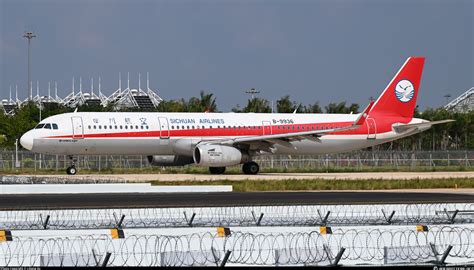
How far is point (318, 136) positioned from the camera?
174ft

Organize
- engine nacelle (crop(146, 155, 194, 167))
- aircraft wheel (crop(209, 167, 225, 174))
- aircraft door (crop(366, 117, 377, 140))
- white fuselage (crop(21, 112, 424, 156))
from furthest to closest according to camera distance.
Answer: aircraft door (crop(366, 117, 377, 140)) < aircraft wheel (crop(209, 167, 225, 174)) < engine nacelle (crop(146, 155, 194, 167)) < white fuselage (crop(21, 112, 424, 156))

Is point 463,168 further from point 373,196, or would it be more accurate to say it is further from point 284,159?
point 373,196

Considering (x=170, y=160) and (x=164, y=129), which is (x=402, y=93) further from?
(x=164, y=129)

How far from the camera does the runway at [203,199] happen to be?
27953mm

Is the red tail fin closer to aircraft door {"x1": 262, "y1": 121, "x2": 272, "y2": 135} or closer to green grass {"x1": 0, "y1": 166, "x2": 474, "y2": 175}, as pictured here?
green grass {"x1": 0, "y1": 166, "x2": 474, "y2": 175}

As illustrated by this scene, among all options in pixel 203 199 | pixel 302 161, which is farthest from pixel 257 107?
pixel 203 199

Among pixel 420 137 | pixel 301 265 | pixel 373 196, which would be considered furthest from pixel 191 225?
pixel 420 137

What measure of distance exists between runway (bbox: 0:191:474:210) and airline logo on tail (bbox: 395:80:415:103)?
24909 mm

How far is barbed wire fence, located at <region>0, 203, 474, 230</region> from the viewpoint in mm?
20281

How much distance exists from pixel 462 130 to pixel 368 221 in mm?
88021

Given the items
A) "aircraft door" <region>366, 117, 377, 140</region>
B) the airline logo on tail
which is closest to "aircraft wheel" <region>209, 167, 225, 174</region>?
"aircraft door" <region>366, 117, 377, 140</region>

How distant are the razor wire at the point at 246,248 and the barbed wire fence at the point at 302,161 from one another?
44825 millimetres

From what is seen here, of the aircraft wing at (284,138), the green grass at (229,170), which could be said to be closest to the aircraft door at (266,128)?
the aircraft wing at (284,138)

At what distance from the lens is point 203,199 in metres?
30.8
